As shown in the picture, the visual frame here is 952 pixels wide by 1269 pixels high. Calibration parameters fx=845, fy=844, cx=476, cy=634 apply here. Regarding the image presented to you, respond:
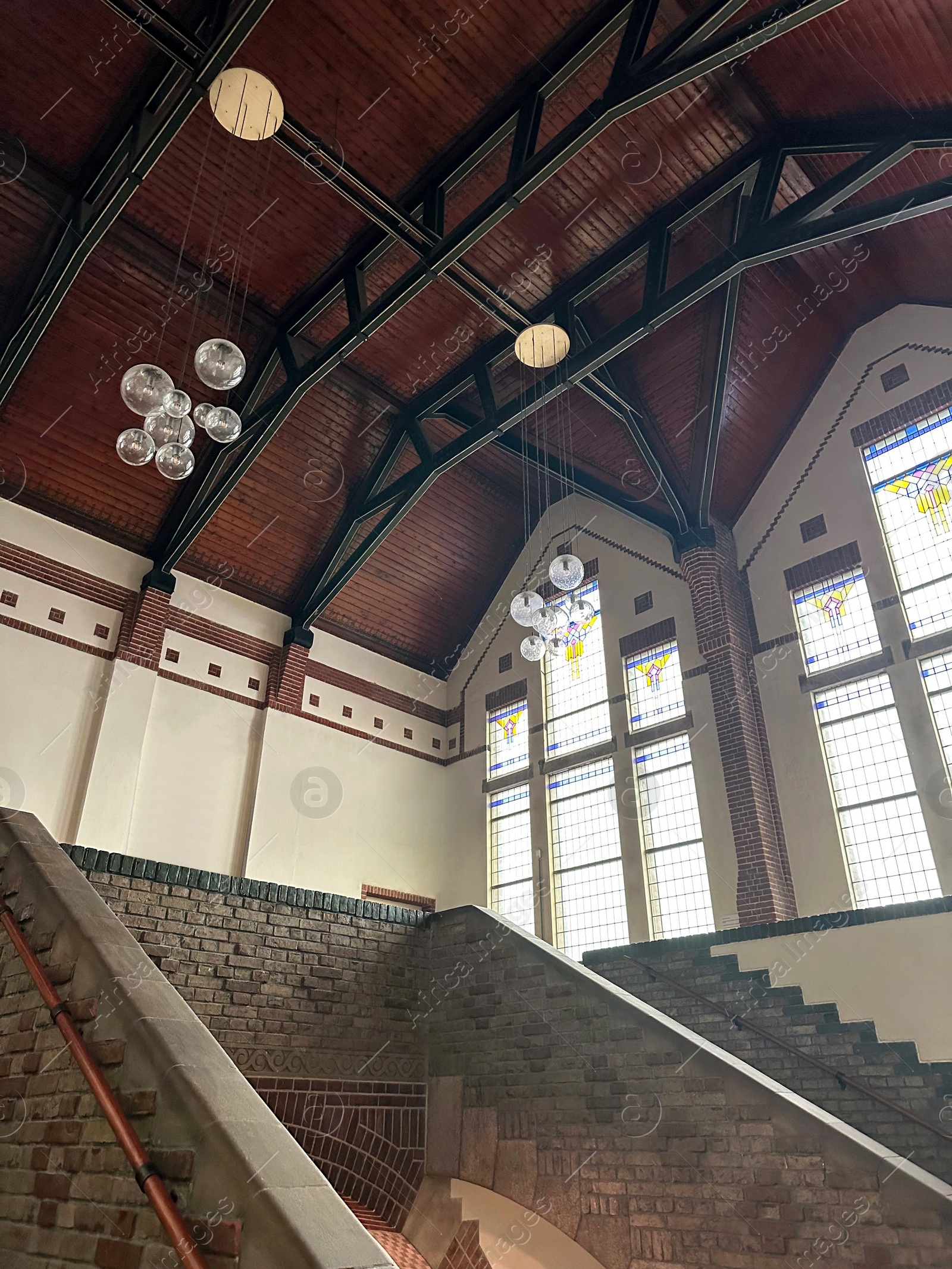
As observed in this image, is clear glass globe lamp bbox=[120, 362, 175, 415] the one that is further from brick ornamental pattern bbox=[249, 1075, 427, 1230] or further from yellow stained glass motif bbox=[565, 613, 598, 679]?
yellow stained glass motif bbox=[565, 613, 598, 679]

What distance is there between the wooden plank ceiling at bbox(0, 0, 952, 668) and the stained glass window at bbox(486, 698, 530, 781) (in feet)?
8.48

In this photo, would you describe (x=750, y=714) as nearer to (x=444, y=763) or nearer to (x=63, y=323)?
(x=444, y=763)

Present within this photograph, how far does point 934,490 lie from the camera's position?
952cm

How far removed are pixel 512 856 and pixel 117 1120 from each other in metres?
9.47

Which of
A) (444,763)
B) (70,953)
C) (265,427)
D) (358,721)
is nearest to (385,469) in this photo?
(265,427)

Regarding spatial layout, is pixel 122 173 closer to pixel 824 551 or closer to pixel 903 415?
pixel 824 551

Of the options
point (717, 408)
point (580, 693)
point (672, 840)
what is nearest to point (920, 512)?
point (717, 408)

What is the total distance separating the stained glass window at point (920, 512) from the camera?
30.2ft

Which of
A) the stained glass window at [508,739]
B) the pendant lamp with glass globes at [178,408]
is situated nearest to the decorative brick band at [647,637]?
the stained glass window at [508,739]

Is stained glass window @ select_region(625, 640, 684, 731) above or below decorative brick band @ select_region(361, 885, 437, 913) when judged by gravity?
above

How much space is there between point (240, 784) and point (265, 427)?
4798mm

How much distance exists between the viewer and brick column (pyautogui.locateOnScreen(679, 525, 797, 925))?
30.6 feet

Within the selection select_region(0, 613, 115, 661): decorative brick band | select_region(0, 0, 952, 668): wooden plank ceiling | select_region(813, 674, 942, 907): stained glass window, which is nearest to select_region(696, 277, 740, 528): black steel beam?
select_region(0, 0, 952, 668): wooden plank ceiling

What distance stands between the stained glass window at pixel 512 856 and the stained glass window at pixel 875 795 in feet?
14.8
